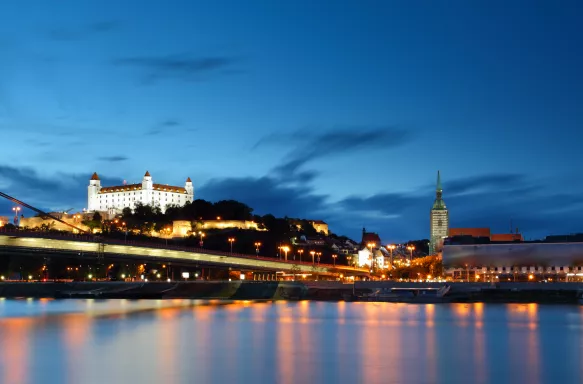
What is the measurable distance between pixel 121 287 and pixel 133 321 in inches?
2066

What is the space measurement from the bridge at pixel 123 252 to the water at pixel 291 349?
493 inches

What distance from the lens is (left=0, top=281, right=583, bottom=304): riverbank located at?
79250 millimetres

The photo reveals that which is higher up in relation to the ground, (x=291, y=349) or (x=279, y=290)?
(x=279, y=290)

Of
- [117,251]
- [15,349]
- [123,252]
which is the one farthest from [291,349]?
[123,252]

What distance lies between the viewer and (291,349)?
3550cm

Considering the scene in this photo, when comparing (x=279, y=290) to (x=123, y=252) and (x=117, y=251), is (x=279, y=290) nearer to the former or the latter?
(x=123, y=252)

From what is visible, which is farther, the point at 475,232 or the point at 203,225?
the point at 475,232

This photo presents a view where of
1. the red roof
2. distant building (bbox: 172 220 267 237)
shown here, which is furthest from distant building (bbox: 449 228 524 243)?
distant building (bbox: 172 220 267 237)

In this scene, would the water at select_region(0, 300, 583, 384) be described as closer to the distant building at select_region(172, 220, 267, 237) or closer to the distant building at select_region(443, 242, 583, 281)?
the distant building at select_region(443, 242, 583, 281)

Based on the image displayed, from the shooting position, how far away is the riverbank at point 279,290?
79.2m

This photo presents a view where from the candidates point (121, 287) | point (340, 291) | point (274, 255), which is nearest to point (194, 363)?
point (340, 291)

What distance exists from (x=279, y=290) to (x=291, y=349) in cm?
5958

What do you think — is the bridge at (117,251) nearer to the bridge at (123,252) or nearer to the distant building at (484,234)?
the bridge at (123,252)

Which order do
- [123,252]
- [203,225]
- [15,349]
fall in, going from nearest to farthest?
1. [15,349]
2. [123,252]
3. [203,225]
